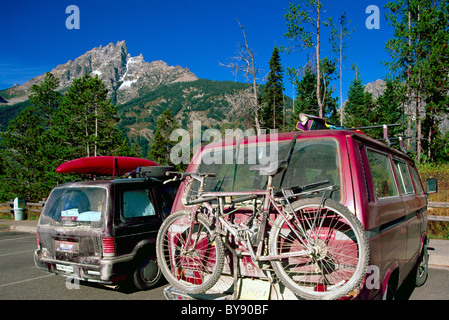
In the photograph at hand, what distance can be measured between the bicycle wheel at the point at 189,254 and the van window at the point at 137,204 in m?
2.13

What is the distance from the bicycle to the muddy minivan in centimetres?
205

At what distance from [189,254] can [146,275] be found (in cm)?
260

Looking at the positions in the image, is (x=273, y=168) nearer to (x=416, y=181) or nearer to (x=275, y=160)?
(x=275, y=160)

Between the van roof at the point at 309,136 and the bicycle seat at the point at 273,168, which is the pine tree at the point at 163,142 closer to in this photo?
the van roof at the point at 309,136

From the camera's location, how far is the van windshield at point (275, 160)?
9.44ft

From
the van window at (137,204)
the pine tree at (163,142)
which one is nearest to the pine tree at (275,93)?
the pine tree at (163,142)

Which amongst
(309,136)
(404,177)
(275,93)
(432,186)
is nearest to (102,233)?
(309,136)

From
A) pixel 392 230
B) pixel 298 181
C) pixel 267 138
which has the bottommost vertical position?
pixel 392 230

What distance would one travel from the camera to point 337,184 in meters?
2.74

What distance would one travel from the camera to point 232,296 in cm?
288

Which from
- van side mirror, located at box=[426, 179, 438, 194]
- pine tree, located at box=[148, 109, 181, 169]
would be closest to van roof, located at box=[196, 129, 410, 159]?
van side mirror, located at box=[426, 179, 438, 194]
